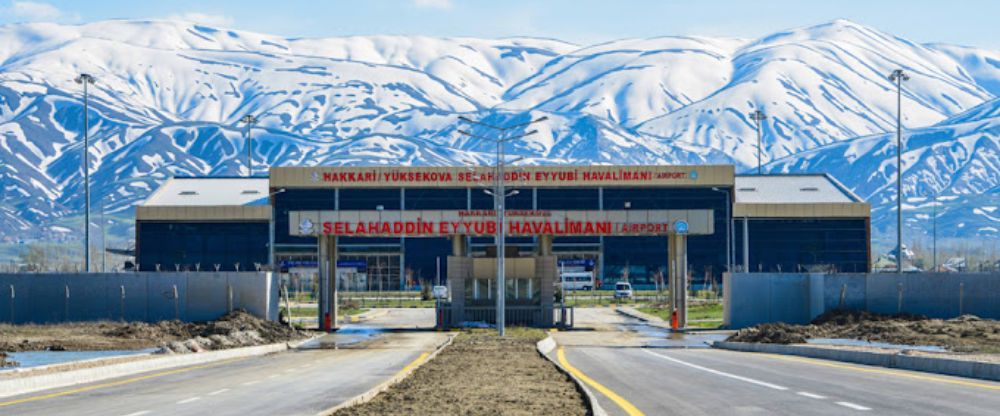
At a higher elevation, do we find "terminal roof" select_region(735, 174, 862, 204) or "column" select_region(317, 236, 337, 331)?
"terminal roof" select_region(735, 174, 862, 204)

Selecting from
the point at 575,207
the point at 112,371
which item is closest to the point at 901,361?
the point at 112,371

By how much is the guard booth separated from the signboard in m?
54.7

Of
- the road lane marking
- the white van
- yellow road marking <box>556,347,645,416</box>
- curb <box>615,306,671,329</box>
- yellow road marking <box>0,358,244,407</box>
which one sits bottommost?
curb <box>615,306,671,329</box>

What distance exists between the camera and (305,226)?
77062 mm

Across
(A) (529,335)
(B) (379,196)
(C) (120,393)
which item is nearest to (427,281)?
(B) (379,196)

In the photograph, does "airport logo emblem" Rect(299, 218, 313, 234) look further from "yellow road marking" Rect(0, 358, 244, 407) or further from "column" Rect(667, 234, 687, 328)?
"yellow road marking" Rect(0, 358, 244, 407)

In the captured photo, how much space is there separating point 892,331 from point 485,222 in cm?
2461

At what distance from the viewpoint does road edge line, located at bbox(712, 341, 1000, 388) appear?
33.6 metres

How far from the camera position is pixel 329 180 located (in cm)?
13512

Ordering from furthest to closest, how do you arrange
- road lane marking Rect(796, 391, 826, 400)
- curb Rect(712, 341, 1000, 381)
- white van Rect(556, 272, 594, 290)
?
white van Rect(556, 272, 594, 290) < curb Rect(712, 341, 1000, 381) < road lane marking Rect(796, 391, 826, 400)

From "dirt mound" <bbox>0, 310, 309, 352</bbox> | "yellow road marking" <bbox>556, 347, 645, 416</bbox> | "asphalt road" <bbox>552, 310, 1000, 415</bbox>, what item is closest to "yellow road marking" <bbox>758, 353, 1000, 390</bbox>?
"asphalt road" <bbox>552, 310, 1000, 415</bbox>

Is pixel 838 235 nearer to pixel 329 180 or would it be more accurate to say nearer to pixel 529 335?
pixel 329 180

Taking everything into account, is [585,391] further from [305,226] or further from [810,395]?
[305,226]

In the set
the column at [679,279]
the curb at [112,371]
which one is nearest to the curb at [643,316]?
the column at [679,279]
